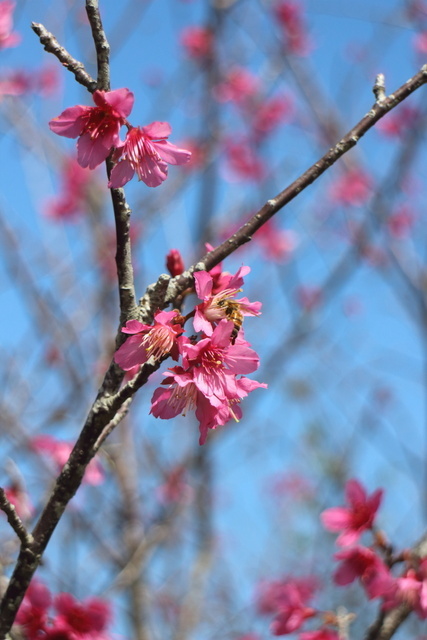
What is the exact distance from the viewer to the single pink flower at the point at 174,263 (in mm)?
1473

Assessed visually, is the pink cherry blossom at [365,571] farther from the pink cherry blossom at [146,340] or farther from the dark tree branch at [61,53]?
the dark tree branch at [61,53]

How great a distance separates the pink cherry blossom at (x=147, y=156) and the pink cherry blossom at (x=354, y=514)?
1.13 meters

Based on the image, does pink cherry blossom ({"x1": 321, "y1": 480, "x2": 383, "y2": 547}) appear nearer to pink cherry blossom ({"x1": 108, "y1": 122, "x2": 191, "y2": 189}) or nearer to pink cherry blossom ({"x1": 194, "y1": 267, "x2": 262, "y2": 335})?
pink cherry blossom ({"x1": 194, "y1": 267, "x2": 262, "y2": 335})

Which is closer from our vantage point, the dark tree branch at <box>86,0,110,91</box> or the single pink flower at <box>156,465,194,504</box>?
the dark tree branch at <box>86,0,110,91</box>

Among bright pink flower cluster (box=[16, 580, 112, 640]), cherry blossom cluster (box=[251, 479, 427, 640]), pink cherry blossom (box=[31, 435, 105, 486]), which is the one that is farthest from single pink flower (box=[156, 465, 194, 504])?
bright pink flower cluster (box=[16, 580, 112, 640])

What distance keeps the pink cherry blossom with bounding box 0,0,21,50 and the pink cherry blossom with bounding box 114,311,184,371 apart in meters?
1.42

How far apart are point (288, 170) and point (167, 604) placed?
3645 millimetres

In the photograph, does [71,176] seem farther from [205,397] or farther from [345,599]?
[205,397]

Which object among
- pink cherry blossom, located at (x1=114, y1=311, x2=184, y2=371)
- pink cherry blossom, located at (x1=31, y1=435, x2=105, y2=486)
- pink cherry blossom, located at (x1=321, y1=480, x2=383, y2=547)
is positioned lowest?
pink cherry blossom, located at (x1=321, y1=480, x2=383, y2=547)

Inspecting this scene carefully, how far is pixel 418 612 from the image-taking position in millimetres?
1737

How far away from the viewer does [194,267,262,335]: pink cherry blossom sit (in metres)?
1.25

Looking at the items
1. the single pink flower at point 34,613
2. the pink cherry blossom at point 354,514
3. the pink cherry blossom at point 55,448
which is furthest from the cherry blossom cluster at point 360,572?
the pink cherry blossom at point 55,448

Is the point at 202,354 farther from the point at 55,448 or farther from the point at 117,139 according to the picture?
the point at 55,448

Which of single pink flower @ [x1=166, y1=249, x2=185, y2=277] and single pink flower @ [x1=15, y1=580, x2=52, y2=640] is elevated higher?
single pink flower @ [x1=166, y1=249, x2=185, y2=277]
